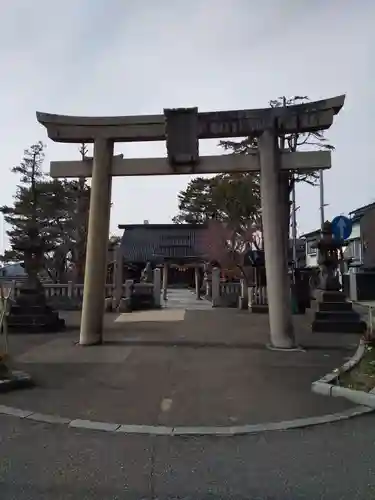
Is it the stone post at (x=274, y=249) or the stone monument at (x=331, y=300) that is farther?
the stone monument at (x=331, y=300)

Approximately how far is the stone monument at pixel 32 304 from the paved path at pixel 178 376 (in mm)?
1135

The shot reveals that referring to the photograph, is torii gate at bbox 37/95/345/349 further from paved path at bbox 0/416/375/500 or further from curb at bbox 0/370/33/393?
paved path at bbox 0/416/375/500

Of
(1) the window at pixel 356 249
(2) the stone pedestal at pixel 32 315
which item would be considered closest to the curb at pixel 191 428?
(2) the stone pedestal at pixel 32 315

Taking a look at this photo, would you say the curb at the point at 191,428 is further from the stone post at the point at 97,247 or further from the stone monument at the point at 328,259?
the stone monument at the point at 328,259

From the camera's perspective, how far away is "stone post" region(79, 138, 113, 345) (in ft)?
36.6

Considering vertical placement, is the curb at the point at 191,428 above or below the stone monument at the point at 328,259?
below

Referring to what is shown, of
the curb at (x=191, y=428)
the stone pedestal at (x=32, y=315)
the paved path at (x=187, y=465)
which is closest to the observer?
the paved path at (x=187, y=465)

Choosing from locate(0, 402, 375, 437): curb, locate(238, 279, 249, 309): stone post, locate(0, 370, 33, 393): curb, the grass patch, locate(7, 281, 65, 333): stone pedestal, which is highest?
locate(238, 279, 249, 309): stone post

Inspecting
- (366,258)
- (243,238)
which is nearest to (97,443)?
(243,238)

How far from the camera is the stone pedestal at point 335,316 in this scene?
1318 centimetres

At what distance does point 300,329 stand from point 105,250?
6.24 metres

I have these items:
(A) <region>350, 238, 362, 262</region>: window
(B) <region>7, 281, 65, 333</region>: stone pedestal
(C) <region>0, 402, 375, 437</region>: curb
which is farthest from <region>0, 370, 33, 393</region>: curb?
(A) <region>350, 238, 362, 262</region>: window

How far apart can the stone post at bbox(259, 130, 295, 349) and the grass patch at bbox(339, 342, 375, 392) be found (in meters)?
2.21

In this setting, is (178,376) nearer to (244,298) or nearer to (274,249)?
(274,249)
